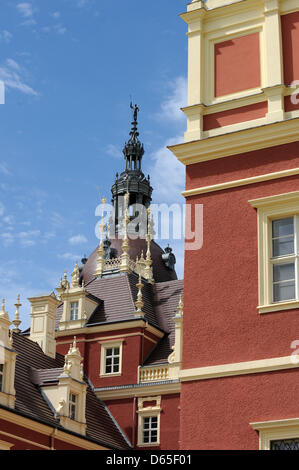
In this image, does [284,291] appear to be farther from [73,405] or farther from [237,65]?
[73,405]

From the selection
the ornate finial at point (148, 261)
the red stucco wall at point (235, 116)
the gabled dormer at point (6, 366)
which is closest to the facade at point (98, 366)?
the gabled dormer at point (6, 366)

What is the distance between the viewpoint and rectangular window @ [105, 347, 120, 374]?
1382 inches

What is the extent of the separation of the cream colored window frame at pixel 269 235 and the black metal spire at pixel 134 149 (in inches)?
1785

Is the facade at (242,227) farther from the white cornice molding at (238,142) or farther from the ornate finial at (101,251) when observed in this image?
the ornate finial at (101,251)

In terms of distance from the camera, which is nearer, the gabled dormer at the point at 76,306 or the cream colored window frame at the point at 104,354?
the cream colored window frame at the point at 104,354

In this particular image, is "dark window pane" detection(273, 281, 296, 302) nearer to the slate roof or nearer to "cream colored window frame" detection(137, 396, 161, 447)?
the slate roof

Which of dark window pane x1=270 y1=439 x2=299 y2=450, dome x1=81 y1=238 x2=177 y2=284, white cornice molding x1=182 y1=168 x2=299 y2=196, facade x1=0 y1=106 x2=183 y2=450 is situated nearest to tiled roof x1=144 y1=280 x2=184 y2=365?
facade x1=0 y1=106 x2=183 y2=450

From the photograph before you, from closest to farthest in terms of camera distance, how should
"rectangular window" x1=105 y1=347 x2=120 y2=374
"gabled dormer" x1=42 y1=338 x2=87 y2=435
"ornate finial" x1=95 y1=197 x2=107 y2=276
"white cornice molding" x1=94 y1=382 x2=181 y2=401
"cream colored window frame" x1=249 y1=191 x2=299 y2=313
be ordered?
"cream colored window frame" x1=249 y1=191 x2=299 y2=313, "gabled dormer" x1=42 y1=338 x2=87 y2=435, "white cornice molding" x1=94 y1=382 x2=181 y2=401, "rectangular window" x1=105 y1=347 x2=120 y2=374, "ornate finial" x1=95 y1=197 x2=107 y2=276

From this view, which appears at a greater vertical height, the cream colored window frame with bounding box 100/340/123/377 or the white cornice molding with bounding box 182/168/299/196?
the cream colored window frame with bounding box 100/340/123/377

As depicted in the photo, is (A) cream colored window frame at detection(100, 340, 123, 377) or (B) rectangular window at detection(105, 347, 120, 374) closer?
(A) cream colored window frame at detection(100, 340, 123, 377)

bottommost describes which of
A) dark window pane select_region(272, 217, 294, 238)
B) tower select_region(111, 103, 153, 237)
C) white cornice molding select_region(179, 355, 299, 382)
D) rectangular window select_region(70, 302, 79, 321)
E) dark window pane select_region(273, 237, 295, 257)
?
white cornice molding select_region(179, 355, 299, 382)

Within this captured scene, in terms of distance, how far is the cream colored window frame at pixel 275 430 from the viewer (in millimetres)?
13195

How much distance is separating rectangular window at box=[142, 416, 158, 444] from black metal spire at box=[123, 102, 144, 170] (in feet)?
96.2

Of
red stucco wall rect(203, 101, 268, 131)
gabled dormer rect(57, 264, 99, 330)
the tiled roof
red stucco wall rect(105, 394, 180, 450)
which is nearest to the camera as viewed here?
red stucco wall rect(203, 101, 268, 131)
